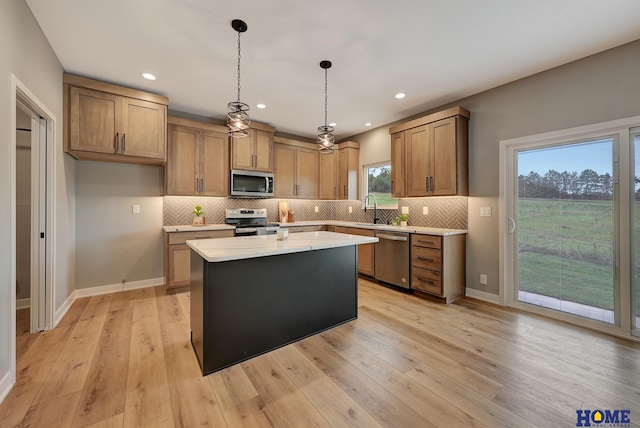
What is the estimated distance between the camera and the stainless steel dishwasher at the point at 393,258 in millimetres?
3777

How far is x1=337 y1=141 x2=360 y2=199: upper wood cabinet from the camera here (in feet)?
17.6

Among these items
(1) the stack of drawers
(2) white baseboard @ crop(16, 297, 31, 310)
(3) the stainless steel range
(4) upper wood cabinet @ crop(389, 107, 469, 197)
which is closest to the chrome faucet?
(4) upper wood cabinet @ crop(389, 107, 469, 197)

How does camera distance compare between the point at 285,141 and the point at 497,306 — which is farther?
the point at 285,141

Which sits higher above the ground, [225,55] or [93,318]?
[225,55]

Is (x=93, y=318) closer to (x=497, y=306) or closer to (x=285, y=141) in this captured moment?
(x=285, y=141)

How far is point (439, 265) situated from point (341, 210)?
2.81 metres

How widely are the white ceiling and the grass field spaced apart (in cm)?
155

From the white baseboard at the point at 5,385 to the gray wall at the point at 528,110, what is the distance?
4490mm

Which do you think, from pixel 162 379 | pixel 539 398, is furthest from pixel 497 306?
pixel 162 379

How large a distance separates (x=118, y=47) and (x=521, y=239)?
4.80 metres

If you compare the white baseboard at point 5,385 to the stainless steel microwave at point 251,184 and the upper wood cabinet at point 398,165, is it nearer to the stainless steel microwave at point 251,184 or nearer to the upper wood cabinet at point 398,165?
the stainless steel microwave at point 251,184

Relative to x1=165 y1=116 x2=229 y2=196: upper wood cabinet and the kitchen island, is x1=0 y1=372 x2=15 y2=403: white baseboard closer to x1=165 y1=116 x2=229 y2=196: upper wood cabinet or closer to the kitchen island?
the kitchen island

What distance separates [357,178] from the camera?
545 centimetres

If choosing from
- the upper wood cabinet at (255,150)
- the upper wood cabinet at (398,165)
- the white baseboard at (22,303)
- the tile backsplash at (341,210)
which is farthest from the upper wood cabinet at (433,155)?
the white baseboard at (22,303)
